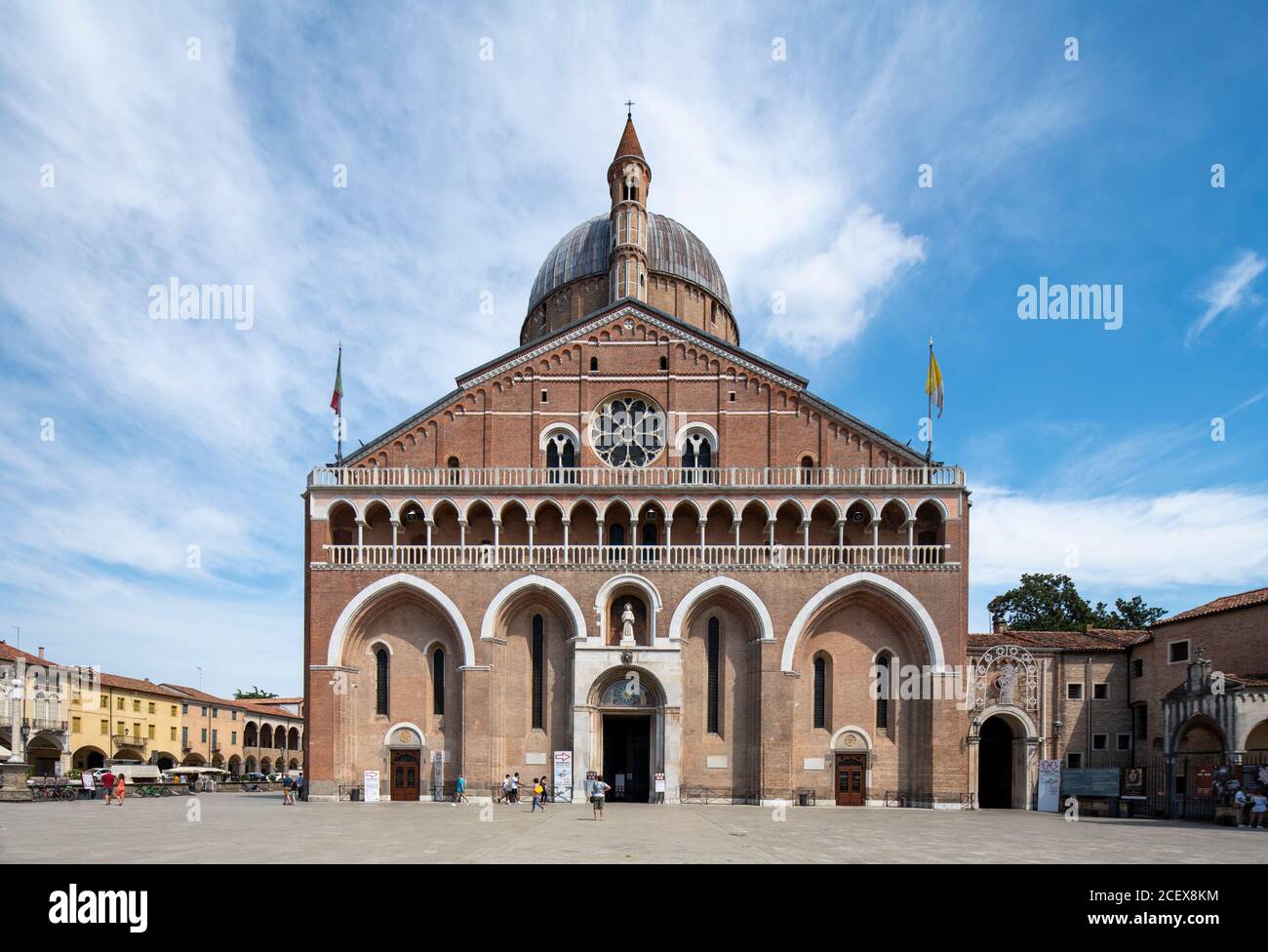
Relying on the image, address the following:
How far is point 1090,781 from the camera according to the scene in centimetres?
3362

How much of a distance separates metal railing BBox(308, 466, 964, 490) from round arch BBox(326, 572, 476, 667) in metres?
3.66

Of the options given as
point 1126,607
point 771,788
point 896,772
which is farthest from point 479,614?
point 1126,607

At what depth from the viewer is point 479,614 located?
108 feet

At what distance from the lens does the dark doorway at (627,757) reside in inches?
1332

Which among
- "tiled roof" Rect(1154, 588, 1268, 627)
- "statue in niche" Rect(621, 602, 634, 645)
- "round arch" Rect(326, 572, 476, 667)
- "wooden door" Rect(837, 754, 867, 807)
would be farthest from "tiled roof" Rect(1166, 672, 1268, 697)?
"round arch" Rect(326, 572, 476, 667)

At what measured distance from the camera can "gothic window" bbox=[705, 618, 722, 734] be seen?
33.4 meters

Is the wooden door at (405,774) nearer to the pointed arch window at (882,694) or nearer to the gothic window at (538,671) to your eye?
the gothic window at (538,671)

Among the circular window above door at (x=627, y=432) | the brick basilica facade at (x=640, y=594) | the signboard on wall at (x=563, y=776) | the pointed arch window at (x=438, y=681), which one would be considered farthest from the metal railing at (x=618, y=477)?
the signboard on wall at (x=563, y=776)

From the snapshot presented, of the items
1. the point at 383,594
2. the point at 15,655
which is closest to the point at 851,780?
the point at 383,594

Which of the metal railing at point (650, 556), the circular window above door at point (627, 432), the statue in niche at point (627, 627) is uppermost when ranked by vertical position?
the circular window above door at point (627, 432)

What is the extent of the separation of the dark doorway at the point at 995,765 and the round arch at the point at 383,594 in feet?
67.3

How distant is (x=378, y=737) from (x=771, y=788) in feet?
48.6
